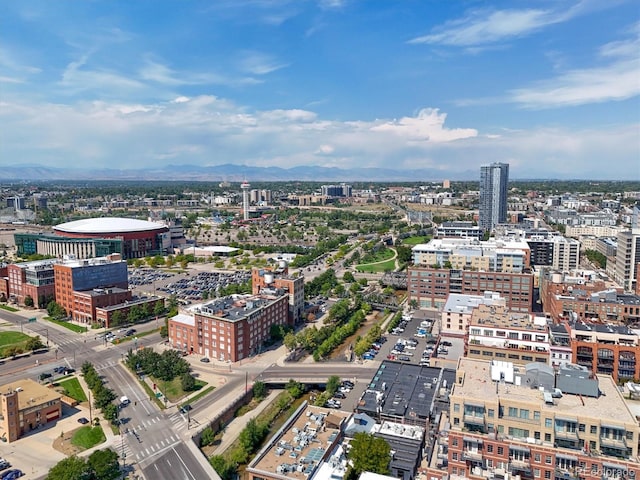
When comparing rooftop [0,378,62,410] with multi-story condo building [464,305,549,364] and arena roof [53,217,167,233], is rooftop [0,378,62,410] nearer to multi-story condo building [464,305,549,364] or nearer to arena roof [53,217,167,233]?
multi-story condo building [464,305,549,364]

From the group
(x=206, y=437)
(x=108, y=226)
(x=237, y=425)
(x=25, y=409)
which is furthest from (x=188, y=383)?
(x=108, y=226)

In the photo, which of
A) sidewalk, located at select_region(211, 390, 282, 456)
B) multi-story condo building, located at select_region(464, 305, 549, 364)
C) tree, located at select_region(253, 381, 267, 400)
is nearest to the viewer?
sidewalk, located at select_region(211, 390, 282, 456)

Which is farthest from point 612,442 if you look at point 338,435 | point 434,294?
point 434,294

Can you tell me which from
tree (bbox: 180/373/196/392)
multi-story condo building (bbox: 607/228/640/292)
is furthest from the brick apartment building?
multi-story condo building (bbox: 607/228/640/292)

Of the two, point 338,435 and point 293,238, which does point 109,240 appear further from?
point 338,435

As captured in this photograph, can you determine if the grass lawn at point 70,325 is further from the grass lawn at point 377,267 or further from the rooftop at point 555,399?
the grass lawn at point 377,267
